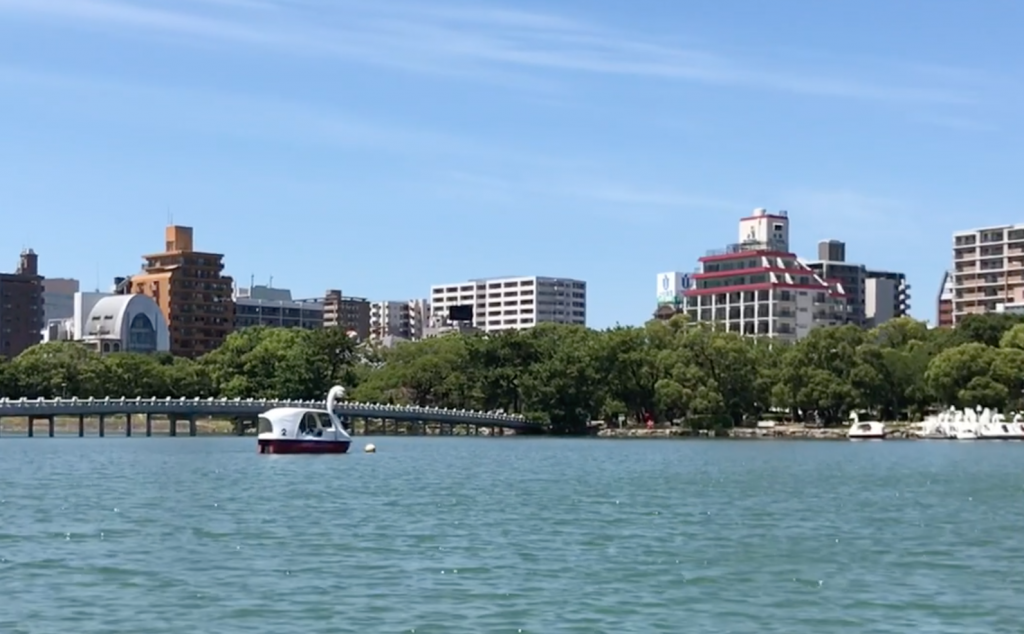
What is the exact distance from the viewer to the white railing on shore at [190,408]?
126 m

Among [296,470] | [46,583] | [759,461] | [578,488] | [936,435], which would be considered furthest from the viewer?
[936,435]

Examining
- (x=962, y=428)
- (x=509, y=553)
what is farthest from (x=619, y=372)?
(x=509, y=553)

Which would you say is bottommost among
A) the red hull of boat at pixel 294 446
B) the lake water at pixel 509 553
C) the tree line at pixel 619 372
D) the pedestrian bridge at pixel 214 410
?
the lake water at pixel 509 553

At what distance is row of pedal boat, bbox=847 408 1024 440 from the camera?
13012cm

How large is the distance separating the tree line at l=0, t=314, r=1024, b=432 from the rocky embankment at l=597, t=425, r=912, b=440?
48.6 inches

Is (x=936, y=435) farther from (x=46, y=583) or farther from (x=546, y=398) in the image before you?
(x=46, y=583)

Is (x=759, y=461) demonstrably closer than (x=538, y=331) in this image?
Yes

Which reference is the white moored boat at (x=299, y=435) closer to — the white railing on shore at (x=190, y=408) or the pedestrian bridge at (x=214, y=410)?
the white railing on shore at (x=190, y=408)

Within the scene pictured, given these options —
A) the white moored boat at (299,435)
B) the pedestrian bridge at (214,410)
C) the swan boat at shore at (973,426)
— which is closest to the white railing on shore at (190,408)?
the pedestrian bridge at (214,410)

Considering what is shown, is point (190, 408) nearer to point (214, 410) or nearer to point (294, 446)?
point (214, 410)

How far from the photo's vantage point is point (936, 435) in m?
134

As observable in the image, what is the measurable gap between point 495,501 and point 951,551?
59.6 feet

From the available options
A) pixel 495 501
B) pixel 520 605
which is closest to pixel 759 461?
pixel 495 501

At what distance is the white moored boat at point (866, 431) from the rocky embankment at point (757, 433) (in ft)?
3.54
